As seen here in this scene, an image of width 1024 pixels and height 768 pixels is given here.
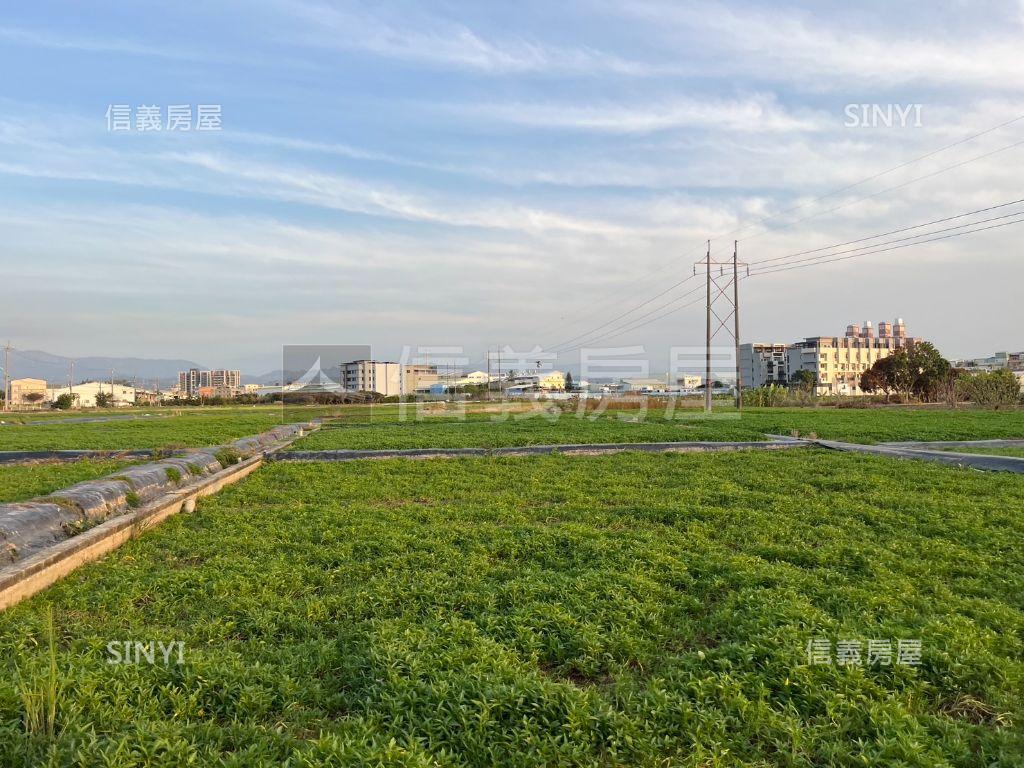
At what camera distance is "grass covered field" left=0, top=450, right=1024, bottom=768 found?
303 centimetres

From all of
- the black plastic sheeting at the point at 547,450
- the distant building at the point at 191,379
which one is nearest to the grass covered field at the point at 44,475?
the black plastic sheeting at the point at 547,450

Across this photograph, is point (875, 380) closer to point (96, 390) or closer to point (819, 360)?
point (819, 360)

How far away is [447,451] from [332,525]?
8.13 metres

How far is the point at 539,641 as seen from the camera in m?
4.11

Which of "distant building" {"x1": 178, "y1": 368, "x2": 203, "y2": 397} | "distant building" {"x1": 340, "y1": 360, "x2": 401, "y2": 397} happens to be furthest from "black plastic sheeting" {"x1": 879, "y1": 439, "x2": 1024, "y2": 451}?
"distant building" {"x1": 178, "y1": 368, "x2": 203, "y2": 397}

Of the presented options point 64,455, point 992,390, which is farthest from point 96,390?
point 992,390

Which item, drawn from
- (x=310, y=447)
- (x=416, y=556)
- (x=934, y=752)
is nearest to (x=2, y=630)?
(x=416, y=556)

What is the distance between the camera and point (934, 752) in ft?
9.67

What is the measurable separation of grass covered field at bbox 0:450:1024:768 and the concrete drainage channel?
25cm

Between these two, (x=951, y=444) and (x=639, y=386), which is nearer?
(x=951, y=444)

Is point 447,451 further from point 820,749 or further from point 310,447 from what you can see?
point 820,749

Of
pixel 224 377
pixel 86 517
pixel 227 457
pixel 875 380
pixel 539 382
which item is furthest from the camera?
pixel 224 377

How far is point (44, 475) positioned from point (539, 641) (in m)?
12.9

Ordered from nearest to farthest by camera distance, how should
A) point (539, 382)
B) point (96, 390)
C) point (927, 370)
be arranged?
point (927, 370), point (539, 382), point (96, 390)
